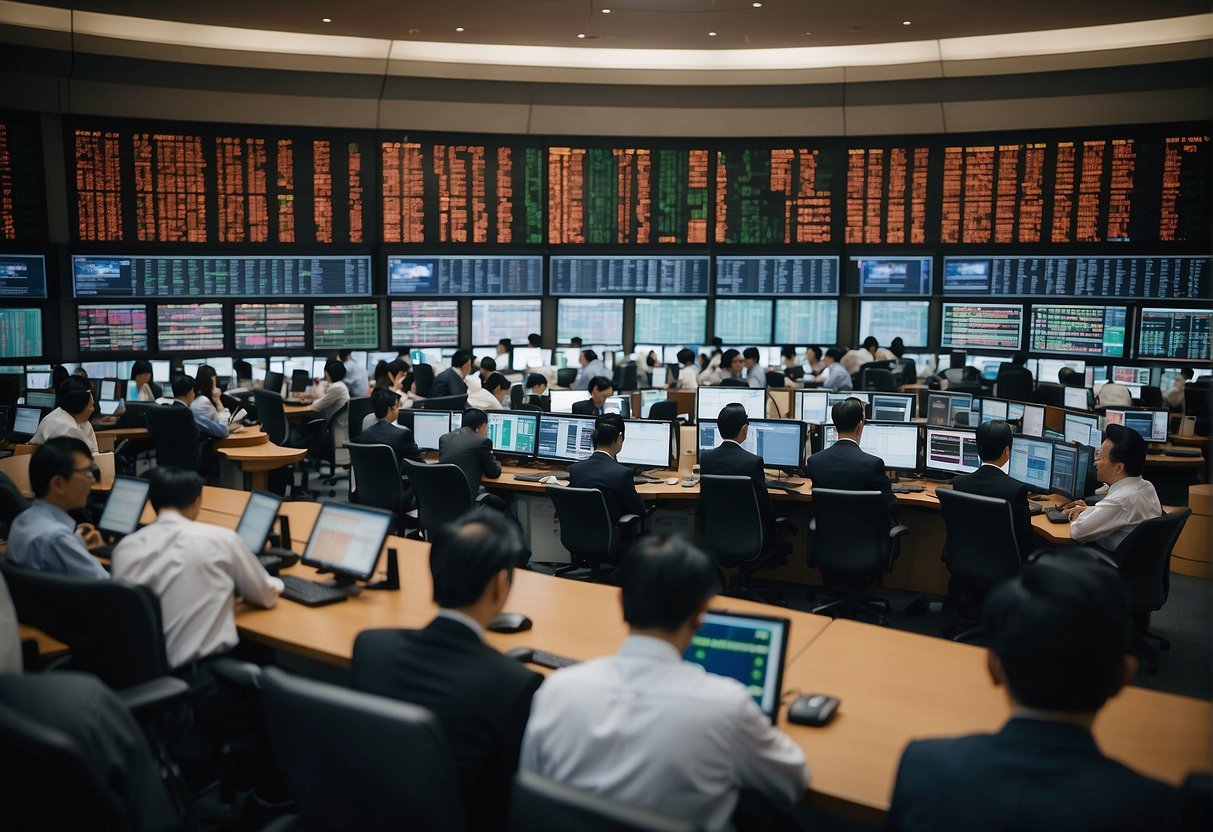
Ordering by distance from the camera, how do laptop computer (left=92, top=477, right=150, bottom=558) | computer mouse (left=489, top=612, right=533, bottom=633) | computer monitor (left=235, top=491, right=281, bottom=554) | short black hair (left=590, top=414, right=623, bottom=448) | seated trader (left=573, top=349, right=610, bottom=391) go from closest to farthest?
computer mouse (left=489, top=612, right=533, bottom=633) < computer monitor (left=235, top=491, right=281, bottom=554) < laptop computer (left=92, top=477, right=150, bottom=558) < short black hair (left=590, top=414, right=623, bottom=448) < seated trader (left=573, top=349, right=610, bottom=391)

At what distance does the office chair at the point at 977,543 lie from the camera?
440 cm

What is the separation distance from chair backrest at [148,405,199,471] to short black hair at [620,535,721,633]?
18.4 ft

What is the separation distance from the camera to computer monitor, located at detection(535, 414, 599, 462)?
6152mm

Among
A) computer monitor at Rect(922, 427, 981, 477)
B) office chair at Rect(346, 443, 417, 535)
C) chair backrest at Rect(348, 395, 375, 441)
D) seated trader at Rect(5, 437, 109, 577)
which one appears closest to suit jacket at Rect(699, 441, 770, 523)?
computer monitor at Rect(922, 427, 981, 477)

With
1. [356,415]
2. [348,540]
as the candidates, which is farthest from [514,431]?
[348,540]

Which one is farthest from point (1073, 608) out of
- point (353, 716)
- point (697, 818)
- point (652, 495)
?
point (652, 495)

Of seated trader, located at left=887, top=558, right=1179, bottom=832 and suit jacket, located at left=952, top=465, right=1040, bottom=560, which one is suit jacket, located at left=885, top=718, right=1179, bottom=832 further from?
Result: suit jacket, located at left=952, top=465, right=1040, bottom=560

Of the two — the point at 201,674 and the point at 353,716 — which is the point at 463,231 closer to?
the point at 201,674

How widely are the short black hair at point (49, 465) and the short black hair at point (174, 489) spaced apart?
1.30 ft

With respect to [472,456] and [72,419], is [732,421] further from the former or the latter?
[72,419]

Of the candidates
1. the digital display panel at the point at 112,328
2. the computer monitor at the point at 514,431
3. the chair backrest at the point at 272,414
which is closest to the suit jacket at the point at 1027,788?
the computer monitor at the point at 514,431

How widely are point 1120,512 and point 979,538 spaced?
64 cm

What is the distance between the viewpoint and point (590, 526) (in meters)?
5.02

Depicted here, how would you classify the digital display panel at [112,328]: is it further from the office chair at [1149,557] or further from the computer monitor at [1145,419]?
the office chair at [1149,557]
